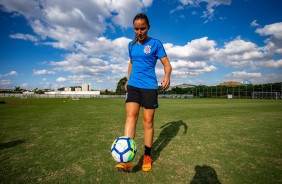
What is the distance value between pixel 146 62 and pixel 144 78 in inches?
11.5

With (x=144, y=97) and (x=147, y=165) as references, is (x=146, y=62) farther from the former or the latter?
(x=147, y=165)

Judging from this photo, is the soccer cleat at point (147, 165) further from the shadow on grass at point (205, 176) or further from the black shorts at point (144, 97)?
the black shorts at point (144, 97)

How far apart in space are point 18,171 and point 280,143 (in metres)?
5.76

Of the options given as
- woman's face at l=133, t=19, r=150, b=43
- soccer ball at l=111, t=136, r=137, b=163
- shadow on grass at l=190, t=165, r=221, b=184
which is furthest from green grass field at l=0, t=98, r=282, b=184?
woman's face at l=133, t=19, r=150, b=43

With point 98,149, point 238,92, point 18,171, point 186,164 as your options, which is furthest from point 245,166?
point 238,92

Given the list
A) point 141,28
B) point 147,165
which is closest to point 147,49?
point 141,28

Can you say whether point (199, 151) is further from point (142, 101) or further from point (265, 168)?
point (142, 101)

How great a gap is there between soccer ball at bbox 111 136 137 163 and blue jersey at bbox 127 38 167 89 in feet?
3.34

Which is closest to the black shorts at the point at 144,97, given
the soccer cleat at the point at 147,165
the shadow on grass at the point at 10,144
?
the soccer cleat at the point at 147,165

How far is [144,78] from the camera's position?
141 inches

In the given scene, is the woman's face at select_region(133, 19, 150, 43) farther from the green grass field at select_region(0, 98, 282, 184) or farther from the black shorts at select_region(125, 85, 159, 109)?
the green grass field at select_region(0, 98, 282, 184)

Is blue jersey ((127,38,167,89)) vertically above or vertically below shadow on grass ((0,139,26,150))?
above

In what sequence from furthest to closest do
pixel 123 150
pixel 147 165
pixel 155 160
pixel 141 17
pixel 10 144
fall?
pixel 10 144
pixel 155 160
pixel 141 17
pixel 147 165
pixel 123 150

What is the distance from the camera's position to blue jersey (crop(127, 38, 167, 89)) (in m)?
3.56
